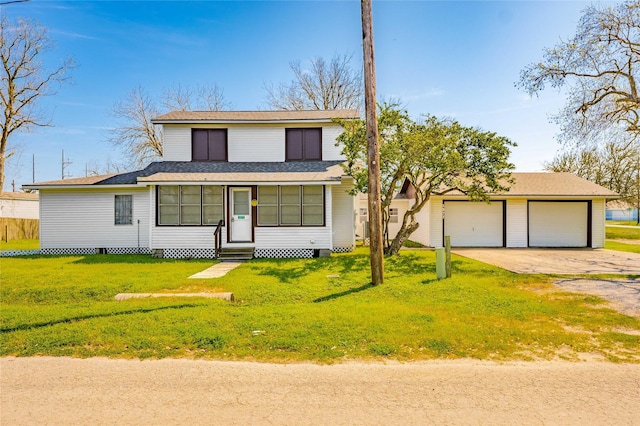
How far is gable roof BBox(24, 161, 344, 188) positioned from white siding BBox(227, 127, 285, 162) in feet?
1.45

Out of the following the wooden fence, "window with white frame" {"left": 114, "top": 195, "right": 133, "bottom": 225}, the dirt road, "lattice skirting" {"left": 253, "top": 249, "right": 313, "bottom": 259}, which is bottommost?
the dirt road

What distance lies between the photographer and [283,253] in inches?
565

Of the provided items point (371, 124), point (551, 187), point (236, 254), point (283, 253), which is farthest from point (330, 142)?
point (551, 187)

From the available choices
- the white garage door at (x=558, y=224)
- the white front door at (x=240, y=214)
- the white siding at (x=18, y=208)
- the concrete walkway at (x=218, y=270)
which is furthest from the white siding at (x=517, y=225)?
the white siding at (x=18, y=208)

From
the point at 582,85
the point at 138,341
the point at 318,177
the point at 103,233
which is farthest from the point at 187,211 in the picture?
the point at 582,85

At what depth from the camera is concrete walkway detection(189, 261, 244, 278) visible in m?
10.3

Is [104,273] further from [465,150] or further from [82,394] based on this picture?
[465,150]

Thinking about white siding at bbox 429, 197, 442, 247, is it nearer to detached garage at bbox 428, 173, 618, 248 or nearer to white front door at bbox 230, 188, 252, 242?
detached garage at bbox 428, 173, 618, 248

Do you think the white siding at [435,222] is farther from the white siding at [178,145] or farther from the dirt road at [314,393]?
the dirt road at [314,393]

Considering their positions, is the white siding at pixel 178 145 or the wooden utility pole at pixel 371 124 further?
the white siding at pixel 178 145

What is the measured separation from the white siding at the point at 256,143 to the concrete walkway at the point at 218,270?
5675 millimetres

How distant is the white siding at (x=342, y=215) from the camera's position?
619 inches

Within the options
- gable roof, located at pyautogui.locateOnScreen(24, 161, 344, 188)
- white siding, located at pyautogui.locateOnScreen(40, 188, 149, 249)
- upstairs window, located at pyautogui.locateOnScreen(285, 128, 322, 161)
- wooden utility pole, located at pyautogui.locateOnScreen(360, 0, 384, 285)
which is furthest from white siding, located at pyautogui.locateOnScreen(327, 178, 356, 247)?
white siding, located at pyautogui.locateOnScreen(40, 188, 149, 249)

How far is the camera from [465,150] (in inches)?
529
